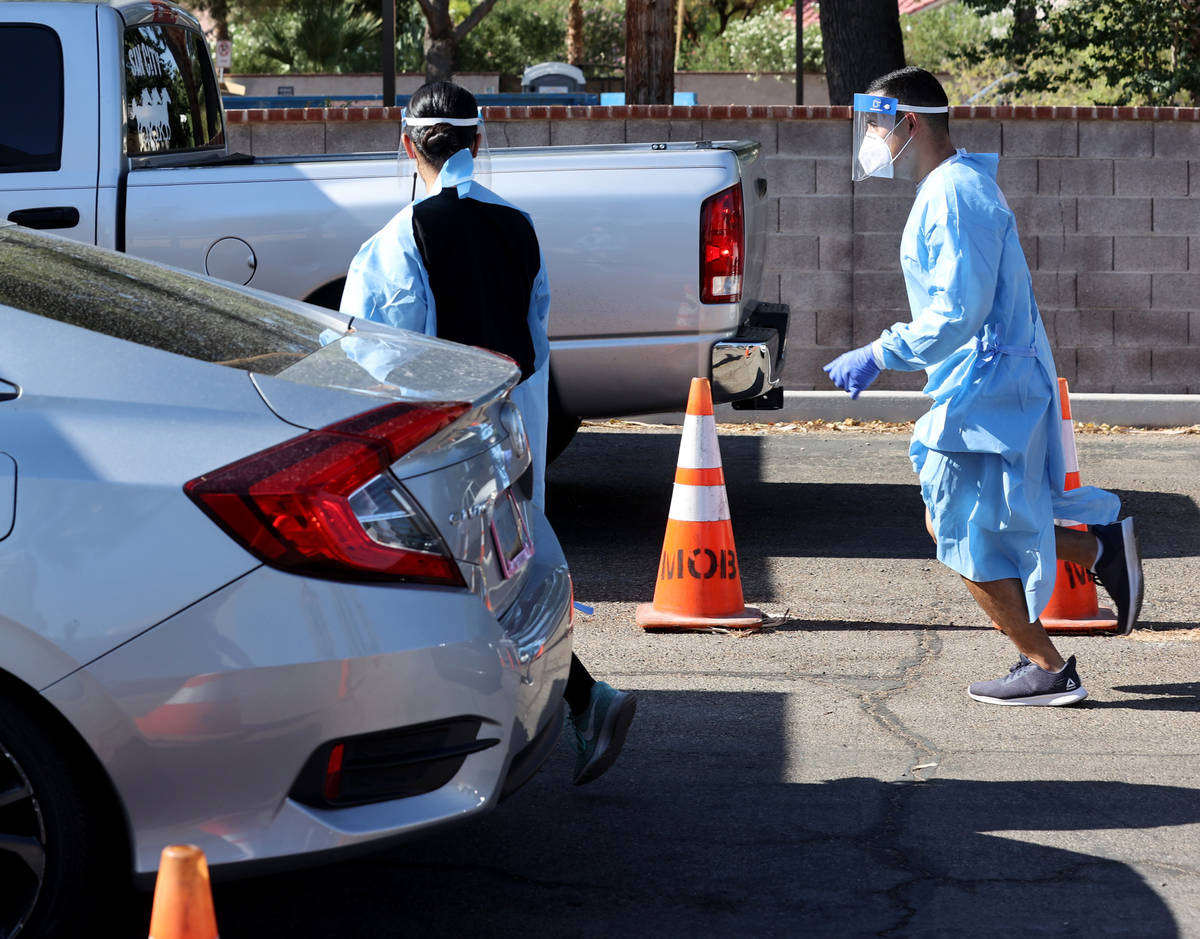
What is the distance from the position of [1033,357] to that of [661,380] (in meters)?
2.25

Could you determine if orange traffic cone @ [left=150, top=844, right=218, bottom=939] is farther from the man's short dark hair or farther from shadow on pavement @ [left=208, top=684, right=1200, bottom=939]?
the man's short dark hair

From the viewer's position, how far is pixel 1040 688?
4926mm

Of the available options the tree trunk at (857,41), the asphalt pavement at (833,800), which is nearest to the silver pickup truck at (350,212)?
the asphalt pavement at (833,800)

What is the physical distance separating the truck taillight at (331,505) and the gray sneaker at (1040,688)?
2.52 metres

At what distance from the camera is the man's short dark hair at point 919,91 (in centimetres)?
486

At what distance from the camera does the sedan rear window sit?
3.13 meters

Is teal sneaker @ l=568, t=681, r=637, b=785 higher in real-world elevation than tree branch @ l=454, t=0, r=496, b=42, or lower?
lower

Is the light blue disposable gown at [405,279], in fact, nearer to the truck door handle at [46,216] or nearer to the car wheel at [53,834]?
the car wheel at [53,834]

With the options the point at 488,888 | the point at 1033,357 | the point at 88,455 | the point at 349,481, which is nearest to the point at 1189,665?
the point at 1033,357

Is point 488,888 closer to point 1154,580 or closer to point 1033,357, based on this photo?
point 1033,357

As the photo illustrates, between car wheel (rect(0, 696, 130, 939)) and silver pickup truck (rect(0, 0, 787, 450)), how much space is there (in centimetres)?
394

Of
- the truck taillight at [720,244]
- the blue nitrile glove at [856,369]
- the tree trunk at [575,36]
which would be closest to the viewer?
the blue nitrile glove at [856,369]

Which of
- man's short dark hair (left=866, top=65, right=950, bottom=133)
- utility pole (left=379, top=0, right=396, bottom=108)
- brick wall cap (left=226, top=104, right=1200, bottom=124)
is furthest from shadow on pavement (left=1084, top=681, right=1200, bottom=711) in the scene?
utility pole (left=379, top=0, right=396, bottom=108)

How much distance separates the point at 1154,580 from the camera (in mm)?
6602
